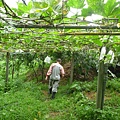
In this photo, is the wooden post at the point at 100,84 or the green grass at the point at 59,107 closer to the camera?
the wooden post at the point at 100,84

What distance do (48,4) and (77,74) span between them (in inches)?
314

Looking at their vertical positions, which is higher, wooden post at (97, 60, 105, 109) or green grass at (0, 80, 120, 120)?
wooden post at (97, 60, 105, 109)

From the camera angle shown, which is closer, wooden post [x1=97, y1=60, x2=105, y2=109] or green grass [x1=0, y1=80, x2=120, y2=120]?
wooden post [x1=97, y1=60, x2=105, y2=109]

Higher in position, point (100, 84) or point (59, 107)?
point (100, 84)

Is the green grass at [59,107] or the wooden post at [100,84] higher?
the wooden post at [100,84]

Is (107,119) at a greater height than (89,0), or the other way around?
(89,0)

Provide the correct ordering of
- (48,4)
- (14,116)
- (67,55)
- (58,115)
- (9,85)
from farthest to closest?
(67,55)
(9,85)
(58,115)
(14,116)
(48,4)

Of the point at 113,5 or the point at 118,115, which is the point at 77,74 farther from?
the point at 113,5

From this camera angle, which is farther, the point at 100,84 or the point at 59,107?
the point at 59,107

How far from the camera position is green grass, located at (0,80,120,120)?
4.25 metres

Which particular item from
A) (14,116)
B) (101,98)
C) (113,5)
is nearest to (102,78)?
(101,98)

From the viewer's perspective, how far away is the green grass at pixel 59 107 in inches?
167

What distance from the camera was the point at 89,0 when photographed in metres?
0.85

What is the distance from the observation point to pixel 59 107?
539 centimetres
